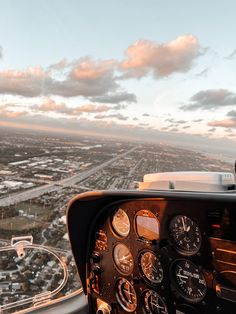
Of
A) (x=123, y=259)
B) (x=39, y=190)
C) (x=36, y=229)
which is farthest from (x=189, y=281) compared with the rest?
(x=39, y=190)

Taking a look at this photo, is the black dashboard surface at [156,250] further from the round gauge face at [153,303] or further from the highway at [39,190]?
the highway at [39,190]

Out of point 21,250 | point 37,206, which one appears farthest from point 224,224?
point 37,206

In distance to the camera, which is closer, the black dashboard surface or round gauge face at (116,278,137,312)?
the black dashboard surface

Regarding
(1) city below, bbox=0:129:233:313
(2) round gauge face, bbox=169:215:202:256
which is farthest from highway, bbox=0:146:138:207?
(2) round gauge face, bbox=169:215:202:256

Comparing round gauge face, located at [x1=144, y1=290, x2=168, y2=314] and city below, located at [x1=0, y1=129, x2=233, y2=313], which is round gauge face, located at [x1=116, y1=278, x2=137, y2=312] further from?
city below, located at [x1=0, y1=129, x2=233, y2=313]

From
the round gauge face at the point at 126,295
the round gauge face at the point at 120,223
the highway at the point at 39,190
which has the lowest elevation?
the round gauge face at the point at 126,295

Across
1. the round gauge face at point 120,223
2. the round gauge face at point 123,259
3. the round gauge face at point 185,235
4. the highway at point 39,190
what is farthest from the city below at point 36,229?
the round gauge face at point 185,235

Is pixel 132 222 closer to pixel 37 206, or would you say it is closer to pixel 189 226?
pixel 189 226
